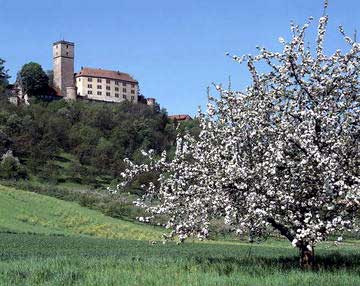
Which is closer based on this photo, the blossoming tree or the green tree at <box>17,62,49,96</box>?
the blossoming tree

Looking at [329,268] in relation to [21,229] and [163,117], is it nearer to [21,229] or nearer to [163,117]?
[21,229]

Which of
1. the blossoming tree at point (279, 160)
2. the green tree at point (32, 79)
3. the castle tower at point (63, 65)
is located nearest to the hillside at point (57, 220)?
the blossoming tree at point (279, 160)

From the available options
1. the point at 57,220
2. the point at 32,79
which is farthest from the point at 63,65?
the point at 57,220

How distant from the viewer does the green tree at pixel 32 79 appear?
173 metres

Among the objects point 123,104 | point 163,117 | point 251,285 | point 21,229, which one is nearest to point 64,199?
point 21,229

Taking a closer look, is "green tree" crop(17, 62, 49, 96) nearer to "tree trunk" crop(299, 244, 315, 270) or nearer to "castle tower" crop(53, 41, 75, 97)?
"castle tower" crop(53, 41, 75, 97)

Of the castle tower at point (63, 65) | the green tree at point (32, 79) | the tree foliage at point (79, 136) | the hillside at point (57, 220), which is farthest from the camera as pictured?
the castle tower at point (63, 65)

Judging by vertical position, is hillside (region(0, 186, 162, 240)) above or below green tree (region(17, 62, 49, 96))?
below

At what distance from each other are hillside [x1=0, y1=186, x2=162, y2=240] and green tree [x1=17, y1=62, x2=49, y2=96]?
114080 mm

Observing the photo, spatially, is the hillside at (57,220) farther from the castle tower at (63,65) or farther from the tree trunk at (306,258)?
the castle tower at (63,65)

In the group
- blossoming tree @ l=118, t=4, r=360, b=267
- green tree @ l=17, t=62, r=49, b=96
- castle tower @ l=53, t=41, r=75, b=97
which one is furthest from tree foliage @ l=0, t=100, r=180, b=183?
blossoming tree @ l=118, t=4, r=360, b=267

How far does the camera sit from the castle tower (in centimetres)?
19425

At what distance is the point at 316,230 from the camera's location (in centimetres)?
1541

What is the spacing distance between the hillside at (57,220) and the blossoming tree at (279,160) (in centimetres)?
3306
